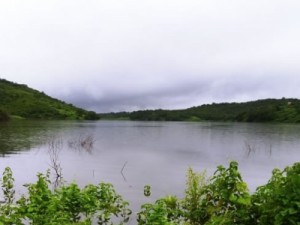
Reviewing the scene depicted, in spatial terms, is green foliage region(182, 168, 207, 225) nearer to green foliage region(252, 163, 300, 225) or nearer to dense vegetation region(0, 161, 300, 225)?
dense vegetation region(0, 161, 300, 225)

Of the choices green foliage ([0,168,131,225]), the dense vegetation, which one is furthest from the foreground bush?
green foliage ([0,168,131,225])

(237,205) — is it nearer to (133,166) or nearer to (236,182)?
(236,182)

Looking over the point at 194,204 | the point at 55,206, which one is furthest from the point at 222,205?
the point at 55,206

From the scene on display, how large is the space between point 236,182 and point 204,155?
3521 cm

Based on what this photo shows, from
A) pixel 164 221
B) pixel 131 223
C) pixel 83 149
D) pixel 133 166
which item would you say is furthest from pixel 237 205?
pixel 83 149

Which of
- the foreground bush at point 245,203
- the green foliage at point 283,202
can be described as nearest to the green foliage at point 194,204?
the foreground bush at point 245,203

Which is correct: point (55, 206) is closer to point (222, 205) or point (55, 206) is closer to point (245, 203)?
point (222, 205)

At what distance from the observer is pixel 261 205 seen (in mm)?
8133

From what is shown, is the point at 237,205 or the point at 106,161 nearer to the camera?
the point at 237,205

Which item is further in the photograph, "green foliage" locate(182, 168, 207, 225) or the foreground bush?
"green foliage" locate(182, 168, 207, 225)

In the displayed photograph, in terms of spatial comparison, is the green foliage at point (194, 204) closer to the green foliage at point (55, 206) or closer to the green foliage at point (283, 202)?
the green foliage at point (283, 202)

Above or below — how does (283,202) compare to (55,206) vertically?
above

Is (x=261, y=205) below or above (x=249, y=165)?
above

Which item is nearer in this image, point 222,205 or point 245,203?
point 245,203
